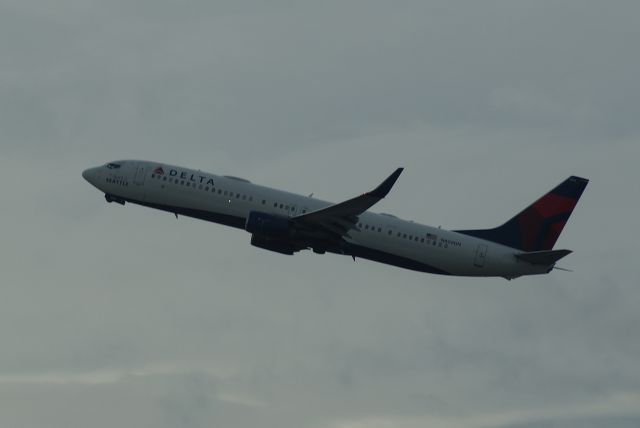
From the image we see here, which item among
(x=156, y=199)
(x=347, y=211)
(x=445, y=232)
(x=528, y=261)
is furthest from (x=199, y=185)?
(x=528, y=261)

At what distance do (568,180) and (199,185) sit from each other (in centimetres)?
2619

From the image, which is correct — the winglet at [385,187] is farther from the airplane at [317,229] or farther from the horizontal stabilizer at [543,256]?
the horizontal stabilizer at [543,256]

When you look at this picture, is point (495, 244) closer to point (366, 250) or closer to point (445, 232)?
point (445, 232)

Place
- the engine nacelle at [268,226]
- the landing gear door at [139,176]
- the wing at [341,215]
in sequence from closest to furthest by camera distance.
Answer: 1. the wing at [341,215]
2. the engine nacelle at [268,226]
3. the landing gear door at [139,176]

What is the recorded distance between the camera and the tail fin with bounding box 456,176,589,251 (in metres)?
80.3

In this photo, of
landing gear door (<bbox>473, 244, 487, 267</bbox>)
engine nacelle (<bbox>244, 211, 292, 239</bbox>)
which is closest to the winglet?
engine nacelle (<bbox>244, 211, 292, 239</bbox>)

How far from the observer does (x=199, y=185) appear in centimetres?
7800

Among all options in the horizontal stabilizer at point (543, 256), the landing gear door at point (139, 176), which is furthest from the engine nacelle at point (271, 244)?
the horizontal stabilizer at point (543, 256)

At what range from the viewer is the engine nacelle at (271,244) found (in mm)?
77250

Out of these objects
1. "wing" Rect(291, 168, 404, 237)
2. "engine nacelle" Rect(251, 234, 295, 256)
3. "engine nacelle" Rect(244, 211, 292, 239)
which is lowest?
"engine nacelle" Rect(251, 234, 295, 256)

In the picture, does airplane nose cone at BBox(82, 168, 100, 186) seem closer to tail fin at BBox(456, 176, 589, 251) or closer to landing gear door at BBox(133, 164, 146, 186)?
landing gear door at BBox(133, 164, 146, 186)

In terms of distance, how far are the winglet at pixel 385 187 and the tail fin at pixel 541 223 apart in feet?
36.4

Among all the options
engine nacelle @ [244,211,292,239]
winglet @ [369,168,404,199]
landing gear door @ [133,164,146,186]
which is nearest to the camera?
winglet @ [369,168,404,199]

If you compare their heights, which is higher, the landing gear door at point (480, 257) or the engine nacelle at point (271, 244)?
the landing gear door at point (480, 257)
